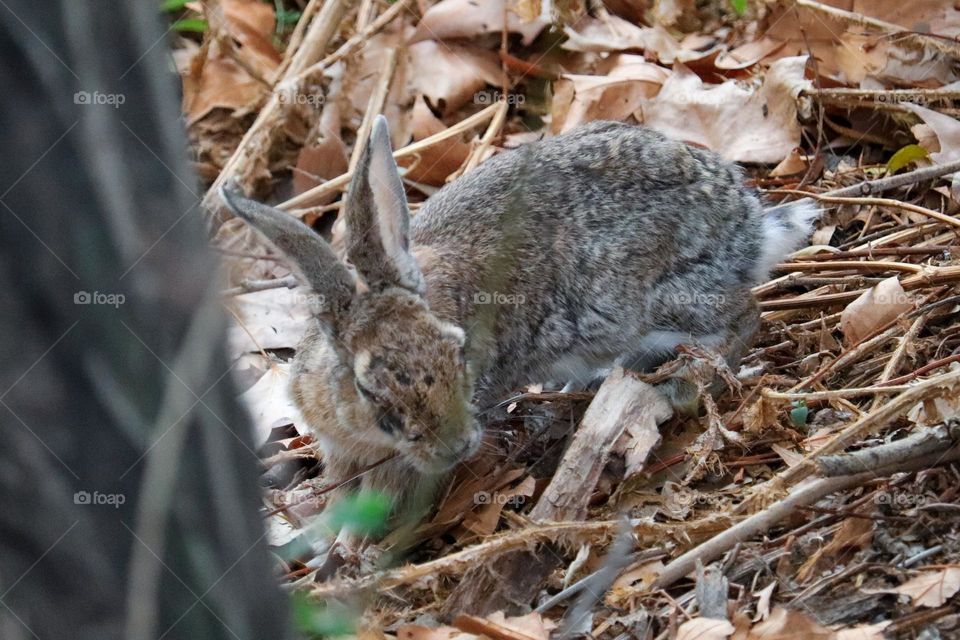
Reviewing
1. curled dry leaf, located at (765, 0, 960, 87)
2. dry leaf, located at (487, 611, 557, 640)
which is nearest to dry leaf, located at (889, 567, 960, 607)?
dry leaf, located at (487, 611, 557, 640)

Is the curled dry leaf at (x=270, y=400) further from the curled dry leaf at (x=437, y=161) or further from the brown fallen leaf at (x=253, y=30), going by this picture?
the brown fallen leaf at (x=253, y=30)

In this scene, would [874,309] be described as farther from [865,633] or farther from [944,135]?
[865,633]

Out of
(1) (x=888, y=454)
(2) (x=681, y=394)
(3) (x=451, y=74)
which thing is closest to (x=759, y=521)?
(1) (x=888, y=454)

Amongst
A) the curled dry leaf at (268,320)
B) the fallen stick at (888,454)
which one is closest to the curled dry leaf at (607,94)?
the curled dry leaf at (268,320)

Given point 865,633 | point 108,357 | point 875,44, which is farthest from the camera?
point 875,44

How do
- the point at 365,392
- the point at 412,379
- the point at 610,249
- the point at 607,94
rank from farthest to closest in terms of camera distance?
the point at 607,94 → the point at 610,249 → the point at 365,392 → the point at 412,379

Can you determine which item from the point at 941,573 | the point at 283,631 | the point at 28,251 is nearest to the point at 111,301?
the point at 28,251
